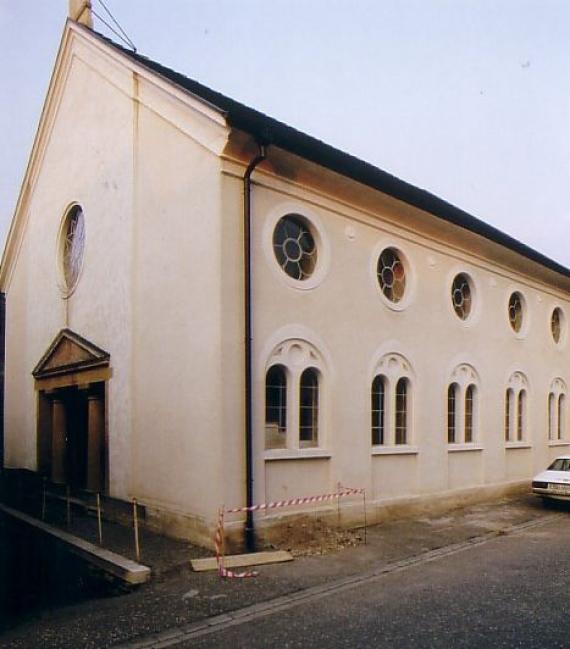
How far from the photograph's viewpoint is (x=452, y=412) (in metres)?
16.2

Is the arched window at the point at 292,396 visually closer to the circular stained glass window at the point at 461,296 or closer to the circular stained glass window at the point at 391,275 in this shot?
the circular stained glass window at the point at 391,275

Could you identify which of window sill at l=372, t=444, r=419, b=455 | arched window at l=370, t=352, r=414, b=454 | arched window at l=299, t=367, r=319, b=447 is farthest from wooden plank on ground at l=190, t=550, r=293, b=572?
arched window at l=370, t=352, r=414, b=454

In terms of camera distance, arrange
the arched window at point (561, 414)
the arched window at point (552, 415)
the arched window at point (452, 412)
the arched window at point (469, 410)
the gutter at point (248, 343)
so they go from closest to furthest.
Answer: the gutter at point (248, 343) < the arched window at point (452, 412) < the arched window at point (469, 410) < the arched window at point (552, 415) < the arched window at point (561, 414)

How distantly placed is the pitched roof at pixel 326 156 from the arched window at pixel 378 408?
4.00 meters

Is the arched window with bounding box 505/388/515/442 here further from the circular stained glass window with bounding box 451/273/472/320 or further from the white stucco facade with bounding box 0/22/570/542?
the circular stained glass window with bounding box 451/273/472/320

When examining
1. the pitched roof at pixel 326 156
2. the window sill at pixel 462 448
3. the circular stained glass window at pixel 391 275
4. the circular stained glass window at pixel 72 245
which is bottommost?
the window sill at pixel 462 448

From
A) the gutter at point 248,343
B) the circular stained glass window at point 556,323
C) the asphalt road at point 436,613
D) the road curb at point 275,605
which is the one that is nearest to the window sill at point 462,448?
the road curb at point 275,605

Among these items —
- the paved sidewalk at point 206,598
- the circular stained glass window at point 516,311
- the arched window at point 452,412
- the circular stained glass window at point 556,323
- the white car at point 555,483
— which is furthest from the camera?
the circular stained glass window at point 556,323

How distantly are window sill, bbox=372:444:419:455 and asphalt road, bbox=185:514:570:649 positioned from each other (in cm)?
370

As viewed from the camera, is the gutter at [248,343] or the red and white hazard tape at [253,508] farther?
the gutter at [248,343]

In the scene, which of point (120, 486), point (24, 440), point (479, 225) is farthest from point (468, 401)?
point (24, 440)

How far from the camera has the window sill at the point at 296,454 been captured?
11.2 metres

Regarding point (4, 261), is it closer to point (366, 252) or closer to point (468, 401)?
point (366, 252)

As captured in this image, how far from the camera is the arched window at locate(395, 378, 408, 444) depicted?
1452cm
